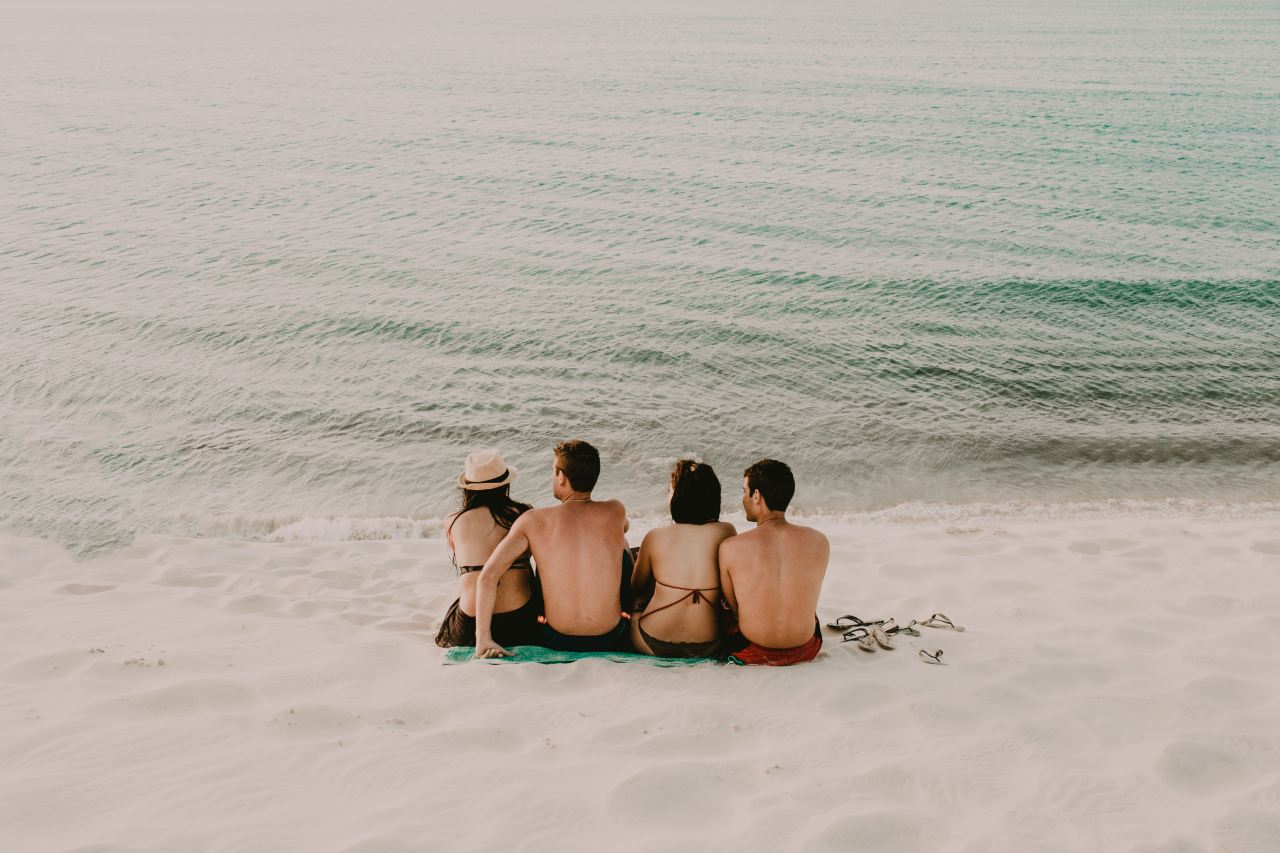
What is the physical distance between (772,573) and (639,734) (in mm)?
1292

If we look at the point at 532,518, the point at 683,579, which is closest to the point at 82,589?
the point at 532,518

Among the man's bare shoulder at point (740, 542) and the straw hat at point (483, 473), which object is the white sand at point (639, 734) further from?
the straw hat at point (483, 473)

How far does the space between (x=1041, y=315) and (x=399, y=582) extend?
12.0m

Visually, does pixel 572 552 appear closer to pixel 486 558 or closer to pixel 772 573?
pixel 486 558


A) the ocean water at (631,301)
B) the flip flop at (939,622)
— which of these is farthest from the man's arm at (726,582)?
the ocean water at (631,301)

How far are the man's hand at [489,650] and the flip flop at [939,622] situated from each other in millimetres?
2892

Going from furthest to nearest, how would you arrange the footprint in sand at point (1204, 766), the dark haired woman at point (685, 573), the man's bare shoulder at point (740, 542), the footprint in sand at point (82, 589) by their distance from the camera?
1. the footprint in sand at point (82, 589)
2. the dark haired woman at point (685, 573)
3. the man's bare shoulder at point (740, 542)
4. the footprint in sand at point (1204, 766)

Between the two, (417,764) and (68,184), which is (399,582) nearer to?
(417,764)

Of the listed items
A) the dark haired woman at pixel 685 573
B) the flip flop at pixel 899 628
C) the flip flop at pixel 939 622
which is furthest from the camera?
the flip flop at pixel 939 622

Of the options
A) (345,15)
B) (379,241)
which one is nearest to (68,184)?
(379,241)

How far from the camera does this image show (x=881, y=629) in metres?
5.68

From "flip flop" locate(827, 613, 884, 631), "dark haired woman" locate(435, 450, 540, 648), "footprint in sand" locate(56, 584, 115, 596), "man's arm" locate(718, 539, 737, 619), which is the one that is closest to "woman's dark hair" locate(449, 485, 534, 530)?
"dark haired woman" locate(435, 450, 540, 648)

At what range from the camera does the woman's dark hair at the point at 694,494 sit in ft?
16.6

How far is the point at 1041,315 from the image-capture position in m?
14.8
